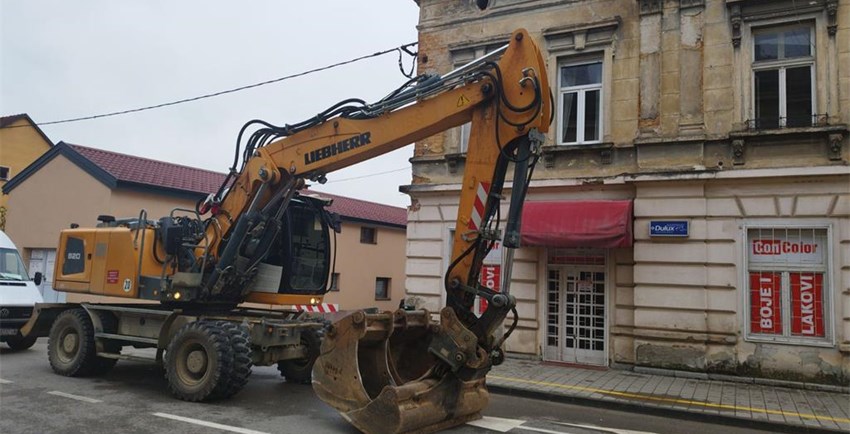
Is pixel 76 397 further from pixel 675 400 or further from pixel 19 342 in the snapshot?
pixel 675 400

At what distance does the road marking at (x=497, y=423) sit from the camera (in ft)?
23.0

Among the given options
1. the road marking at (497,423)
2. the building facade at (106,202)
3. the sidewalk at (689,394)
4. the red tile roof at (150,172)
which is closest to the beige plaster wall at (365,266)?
the building facade at (106,202)

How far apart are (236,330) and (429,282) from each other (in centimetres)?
619

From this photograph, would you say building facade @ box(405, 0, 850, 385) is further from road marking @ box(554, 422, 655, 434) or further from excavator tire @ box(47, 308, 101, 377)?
excavator tire @ box(47, 308, 101, 377)

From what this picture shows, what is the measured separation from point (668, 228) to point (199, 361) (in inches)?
319

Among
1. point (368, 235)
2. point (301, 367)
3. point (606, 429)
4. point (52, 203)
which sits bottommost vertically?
point (606, 429)

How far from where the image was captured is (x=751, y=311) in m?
10.7

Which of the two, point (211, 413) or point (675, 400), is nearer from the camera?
point (211, 413)

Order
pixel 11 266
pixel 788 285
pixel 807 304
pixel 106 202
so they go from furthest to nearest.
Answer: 1. pixel 106 202
2. pixel 11 266
3. pixel 788 285
4. pixel 807 304

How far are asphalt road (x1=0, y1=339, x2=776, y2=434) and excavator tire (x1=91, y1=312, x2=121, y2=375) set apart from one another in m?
0.18

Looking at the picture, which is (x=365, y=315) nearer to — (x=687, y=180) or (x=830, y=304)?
(x=687, y=180)

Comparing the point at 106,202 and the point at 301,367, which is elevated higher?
the point at 106,202

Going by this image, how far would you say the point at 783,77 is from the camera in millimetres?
10961

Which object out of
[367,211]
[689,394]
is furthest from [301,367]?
[367,211]
